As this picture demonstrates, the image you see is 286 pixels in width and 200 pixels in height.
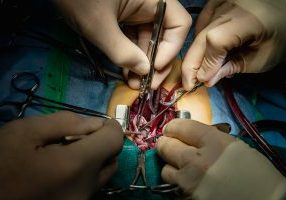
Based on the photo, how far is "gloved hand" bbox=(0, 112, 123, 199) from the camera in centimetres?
95

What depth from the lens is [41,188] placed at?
3.15ft

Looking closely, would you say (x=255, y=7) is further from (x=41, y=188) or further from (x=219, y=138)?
(x=41, y=188)

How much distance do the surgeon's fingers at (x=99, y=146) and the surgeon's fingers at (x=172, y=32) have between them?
438 millimetres

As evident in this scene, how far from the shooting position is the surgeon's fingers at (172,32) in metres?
1.52

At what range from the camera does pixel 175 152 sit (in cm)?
125

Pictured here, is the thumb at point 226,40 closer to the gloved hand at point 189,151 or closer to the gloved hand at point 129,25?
the gloved hand at point 129,25

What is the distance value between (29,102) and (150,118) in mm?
520

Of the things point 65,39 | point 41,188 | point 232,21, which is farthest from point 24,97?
point 232,21

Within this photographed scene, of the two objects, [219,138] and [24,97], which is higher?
[24,97]

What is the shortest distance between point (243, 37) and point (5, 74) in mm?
1017

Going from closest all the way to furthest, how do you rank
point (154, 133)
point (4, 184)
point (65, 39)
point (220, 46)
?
1. point (4, 184)
2. point (220, 46)
3. point (154, 133)
4. point (65, 39)

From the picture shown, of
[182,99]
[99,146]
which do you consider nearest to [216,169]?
[99,146]

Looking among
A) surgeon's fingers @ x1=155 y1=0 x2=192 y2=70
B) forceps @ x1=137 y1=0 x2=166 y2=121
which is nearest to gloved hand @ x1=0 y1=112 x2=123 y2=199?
forceps @ x1=137 y1=0 x2=166 y2=121

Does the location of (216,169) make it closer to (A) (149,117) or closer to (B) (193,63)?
(A) (149,117)
